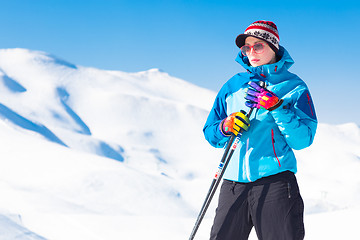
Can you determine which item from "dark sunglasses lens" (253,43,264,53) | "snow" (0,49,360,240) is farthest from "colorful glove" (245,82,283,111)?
"snow" (0,49,360,240)

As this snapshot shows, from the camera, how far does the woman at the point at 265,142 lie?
8.73ft

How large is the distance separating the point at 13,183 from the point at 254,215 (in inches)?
790

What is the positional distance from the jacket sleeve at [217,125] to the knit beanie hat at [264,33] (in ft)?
1.52

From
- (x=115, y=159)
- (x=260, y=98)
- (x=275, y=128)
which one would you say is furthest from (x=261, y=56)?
(x=115, y=159)

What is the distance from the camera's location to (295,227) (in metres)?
2.62

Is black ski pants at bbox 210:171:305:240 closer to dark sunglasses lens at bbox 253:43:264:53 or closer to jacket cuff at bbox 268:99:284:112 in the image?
jacket cuff at bbox 268:99:284:112

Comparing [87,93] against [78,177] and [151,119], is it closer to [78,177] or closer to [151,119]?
[151,119]

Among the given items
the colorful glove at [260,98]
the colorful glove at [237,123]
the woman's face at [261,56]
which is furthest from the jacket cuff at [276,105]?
the woman's face at [261,56]

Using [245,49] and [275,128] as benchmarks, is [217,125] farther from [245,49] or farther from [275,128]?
[245,49]

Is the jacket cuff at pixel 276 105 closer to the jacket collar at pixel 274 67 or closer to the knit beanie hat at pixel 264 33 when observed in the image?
the jacket collar at pixel 274 67

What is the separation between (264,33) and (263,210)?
1.19 meters

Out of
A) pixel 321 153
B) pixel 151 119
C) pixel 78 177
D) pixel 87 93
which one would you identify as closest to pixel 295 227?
pixel 78 177

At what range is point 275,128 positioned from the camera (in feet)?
9.07

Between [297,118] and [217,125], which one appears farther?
[217,125]
